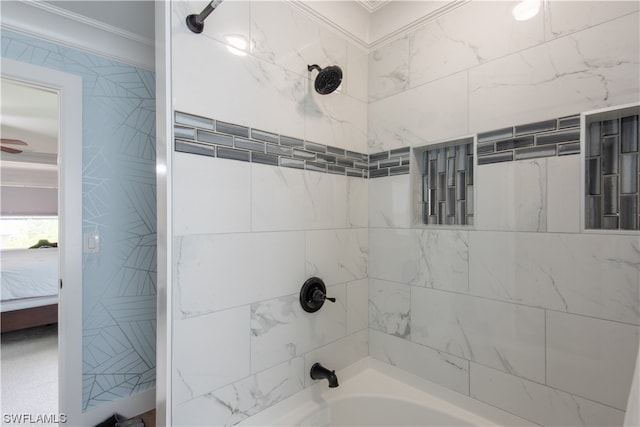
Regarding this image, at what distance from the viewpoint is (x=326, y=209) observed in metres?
1.54

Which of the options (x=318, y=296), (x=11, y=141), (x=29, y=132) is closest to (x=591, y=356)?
(x=318, y=296)

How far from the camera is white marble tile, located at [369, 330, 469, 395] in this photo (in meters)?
1.37

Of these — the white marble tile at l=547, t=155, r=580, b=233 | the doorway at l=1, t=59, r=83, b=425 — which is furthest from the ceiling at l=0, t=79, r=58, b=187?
the white marble tile at l=547, t=155, r=580, b=233

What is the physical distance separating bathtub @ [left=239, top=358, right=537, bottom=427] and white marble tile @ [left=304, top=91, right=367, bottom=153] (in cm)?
134

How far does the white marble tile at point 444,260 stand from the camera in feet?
4.45

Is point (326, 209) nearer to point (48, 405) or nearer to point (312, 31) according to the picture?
point (312, 31)

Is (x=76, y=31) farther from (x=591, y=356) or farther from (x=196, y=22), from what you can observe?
(x=591, y=356)

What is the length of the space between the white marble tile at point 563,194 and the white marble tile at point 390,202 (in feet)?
2.04

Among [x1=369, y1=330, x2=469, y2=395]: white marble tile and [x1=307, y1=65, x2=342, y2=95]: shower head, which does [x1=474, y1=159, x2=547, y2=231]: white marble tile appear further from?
[x1=307, y1=65, x2=342, y2=95]: shower head

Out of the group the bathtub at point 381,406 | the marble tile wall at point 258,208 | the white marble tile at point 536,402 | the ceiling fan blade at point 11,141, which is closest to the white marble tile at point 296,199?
the marble tile wall at point 258,208

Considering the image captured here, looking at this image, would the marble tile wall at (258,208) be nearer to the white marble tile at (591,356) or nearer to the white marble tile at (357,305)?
the white marble tile at (357,305)

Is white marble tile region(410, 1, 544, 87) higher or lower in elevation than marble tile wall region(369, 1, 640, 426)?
higher

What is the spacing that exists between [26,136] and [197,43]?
15.4ft

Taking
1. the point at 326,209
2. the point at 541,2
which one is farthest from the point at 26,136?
the point at 541,2
